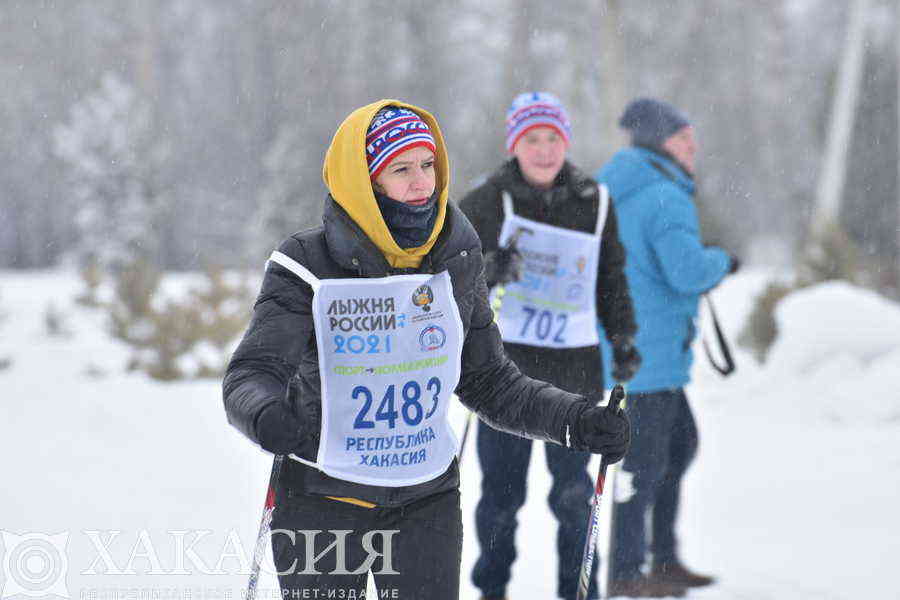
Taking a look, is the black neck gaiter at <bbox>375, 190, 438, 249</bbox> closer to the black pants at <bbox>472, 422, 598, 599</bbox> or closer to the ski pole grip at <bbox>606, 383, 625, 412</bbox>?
the ski pole grip at <bbox>606, 383, 625, 412</bbox>

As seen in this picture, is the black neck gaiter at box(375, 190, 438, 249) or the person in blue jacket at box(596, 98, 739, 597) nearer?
the black neck gaiter at box(375, 190, 438, 249)

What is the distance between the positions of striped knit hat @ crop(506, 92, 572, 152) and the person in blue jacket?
50cm

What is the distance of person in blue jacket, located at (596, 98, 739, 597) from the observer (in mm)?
4078

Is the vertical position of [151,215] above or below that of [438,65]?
below

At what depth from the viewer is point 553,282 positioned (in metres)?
3.83

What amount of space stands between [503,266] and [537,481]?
2.85m

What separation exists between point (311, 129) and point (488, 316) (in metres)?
25.9

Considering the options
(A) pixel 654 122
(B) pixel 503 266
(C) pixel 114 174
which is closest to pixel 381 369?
(B) pixel 503 266

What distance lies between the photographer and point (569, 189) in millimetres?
3812

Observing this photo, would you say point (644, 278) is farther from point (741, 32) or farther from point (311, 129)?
point (741, 32)

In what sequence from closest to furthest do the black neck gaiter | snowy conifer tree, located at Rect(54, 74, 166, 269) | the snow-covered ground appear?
the black neck gaiter
the snow-covered ground
snowy conifer tree, located at Rect(54, 74, 166, 269)

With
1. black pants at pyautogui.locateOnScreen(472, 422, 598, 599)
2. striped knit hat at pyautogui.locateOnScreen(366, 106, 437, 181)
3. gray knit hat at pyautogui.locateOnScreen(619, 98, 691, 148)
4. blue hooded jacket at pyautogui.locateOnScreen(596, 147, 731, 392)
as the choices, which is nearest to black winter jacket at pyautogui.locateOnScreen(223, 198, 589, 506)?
striped knit hat at pyautogui.locateOnScreen(366, 106, 437, 181)

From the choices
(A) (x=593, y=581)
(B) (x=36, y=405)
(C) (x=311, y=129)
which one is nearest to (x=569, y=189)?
(A) (x=593, y=581)

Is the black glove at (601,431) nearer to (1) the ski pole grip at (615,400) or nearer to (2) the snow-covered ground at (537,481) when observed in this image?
(1) the ski pole grip at (615,400)
